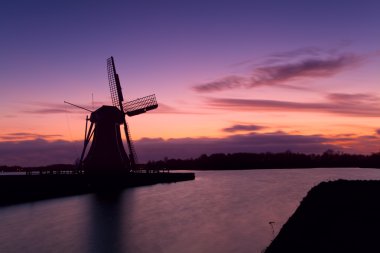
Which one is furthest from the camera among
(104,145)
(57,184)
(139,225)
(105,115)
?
(105,115)

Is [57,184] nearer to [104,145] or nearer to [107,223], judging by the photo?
[104,145]

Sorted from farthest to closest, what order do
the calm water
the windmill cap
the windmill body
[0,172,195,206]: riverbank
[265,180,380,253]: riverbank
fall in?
the windmill cap → the windmill body → [0,172,195,206]: riverbank → the calm water → [265,180,380,253]: riverbank

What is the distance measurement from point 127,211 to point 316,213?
19192 millimetres

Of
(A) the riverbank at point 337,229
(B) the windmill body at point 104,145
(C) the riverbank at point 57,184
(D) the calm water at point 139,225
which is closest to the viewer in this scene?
(A) the riverbank at point 337,229

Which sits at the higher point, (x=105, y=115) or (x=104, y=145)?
(x=105, y=115)

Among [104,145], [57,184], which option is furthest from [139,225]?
[57,184]

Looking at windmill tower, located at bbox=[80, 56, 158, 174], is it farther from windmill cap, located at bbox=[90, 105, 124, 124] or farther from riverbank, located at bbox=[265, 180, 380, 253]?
riverbank, located at bbox=[265, 180, 380, 253]

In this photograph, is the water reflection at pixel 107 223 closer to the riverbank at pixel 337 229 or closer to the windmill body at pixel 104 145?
the windmill body at pixel 104 145

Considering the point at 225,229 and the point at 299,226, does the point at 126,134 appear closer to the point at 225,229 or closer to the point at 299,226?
the point at 225,229

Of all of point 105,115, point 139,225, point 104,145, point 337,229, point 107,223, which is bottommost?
point 139,225

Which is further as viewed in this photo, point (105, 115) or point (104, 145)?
point (105, 115)

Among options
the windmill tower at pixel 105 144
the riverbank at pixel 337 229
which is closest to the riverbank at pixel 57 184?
the windmill tower at pixel 105 144

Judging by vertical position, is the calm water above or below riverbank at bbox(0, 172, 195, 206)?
below

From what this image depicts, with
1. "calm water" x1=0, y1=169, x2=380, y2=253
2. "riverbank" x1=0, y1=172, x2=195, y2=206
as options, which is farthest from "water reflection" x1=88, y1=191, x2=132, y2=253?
"riverbank" x1=0, y1=172, x2=195, y2=206
